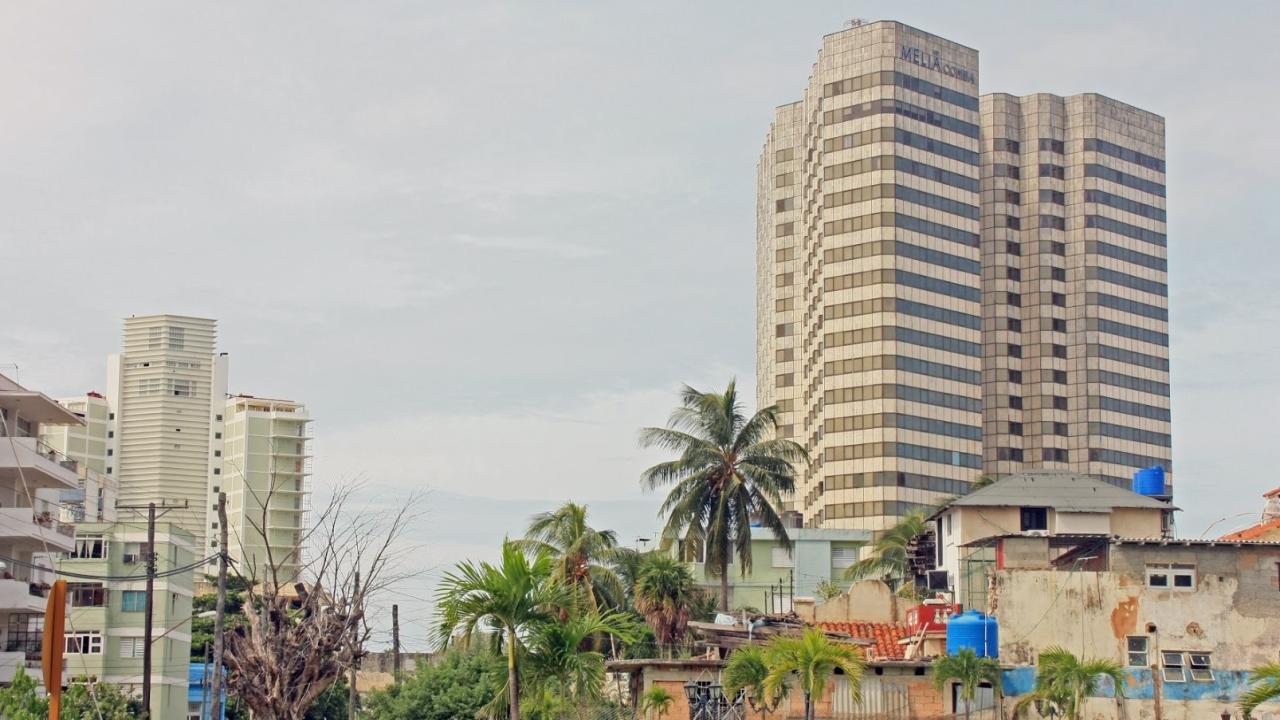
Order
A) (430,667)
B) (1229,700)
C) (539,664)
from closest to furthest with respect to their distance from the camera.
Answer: (539,664)
(1229,700)
(430,667)

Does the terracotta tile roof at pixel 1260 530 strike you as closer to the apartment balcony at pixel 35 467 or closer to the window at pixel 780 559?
the window at pixel 780 559

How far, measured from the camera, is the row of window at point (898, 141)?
142m

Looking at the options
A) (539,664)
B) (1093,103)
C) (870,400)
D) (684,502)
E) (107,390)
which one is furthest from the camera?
(107,390)

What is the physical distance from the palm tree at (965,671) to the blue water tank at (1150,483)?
20.3 metres

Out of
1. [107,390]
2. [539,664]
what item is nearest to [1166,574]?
[539,664]

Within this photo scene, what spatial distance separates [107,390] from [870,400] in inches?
4039

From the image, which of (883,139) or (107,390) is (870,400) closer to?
(883,139)

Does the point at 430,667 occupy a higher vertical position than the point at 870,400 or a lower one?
lower

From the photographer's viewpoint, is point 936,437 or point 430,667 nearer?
point 430,667

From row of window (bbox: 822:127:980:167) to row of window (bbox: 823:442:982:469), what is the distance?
1055 inches

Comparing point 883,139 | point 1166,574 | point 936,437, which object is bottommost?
point 1166,574

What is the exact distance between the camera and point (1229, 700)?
164 ft

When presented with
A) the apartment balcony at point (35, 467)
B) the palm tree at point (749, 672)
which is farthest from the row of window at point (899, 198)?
the palm tree at point (749, 672)

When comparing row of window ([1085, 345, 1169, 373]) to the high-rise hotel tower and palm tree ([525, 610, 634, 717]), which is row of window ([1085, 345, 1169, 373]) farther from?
palm tree ([525, 610, 634, 717])
